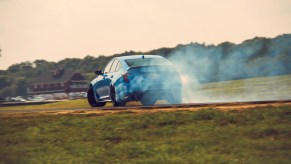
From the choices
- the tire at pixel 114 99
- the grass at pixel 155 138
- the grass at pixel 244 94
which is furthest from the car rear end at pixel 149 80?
the grass at pixel 155 138

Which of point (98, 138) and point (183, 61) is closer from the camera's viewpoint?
point (98, 138)

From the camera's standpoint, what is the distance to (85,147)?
845cm

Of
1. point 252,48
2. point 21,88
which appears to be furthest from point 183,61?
point 21,88

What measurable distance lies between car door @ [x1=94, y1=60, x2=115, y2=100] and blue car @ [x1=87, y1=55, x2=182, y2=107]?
425 millimetres

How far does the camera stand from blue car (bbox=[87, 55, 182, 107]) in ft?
44.9

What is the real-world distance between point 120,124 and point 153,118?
27.5 inches

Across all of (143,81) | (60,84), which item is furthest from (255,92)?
(60,84)

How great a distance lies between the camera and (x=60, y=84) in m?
121

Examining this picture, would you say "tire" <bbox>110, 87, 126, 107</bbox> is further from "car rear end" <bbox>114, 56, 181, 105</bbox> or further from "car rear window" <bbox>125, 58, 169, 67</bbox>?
"car rear window" <bbox>125, 58, 169, 67</bbox>

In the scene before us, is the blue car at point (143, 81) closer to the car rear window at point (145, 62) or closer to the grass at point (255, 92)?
the car rear window at point (145, 62)

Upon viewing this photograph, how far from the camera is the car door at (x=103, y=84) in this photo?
50.1 feet

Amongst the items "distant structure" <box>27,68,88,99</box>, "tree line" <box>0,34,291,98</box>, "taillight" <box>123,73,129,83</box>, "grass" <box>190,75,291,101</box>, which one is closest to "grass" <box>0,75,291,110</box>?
"grass" <box>190,75,291,101</box>

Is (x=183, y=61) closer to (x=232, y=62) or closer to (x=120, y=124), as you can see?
(x=232, y=62)

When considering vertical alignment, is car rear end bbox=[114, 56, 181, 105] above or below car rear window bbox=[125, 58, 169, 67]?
below
